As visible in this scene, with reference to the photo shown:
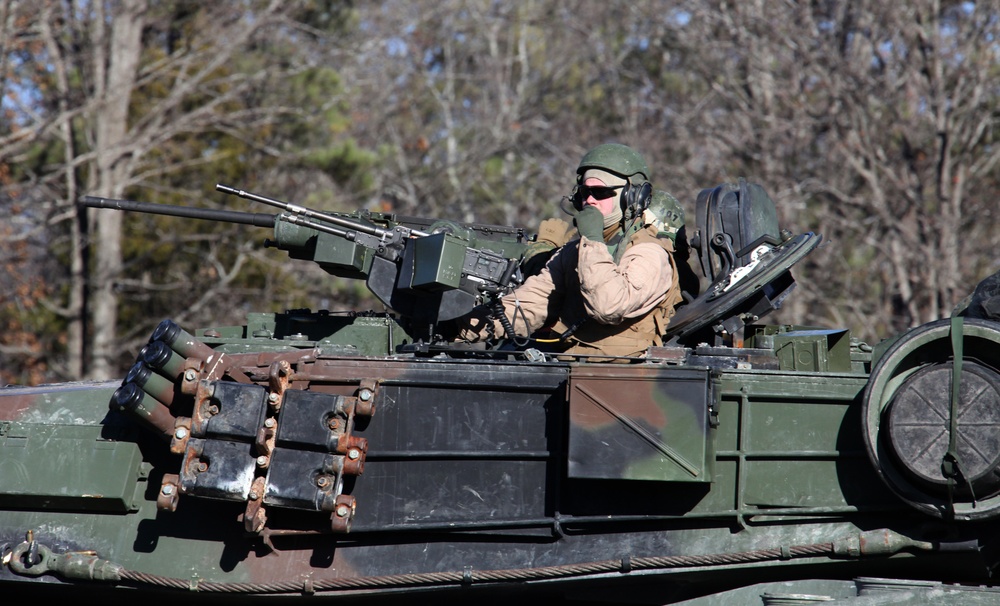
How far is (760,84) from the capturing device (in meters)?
16.3

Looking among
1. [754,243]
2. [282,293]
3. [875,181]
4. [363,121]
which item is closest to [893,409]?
[754,243]

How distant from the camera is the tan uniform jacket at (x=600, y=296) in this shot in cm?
592

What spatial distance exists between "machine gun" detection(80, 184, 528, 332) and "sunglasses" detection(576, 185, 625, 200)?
579 millimetres

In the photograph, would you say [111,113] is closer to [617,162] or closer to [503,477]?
[617,162]

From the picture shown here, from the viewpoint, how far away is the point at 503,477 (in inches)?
205

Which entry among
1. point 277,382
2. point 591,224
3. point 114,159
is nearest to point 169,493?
point 277,382

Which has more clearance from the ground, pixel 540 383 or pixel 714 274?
pixel 714 274

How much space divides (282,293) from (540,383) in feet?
41.8

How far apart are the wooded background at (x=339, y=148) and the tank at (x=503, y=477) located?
792cm

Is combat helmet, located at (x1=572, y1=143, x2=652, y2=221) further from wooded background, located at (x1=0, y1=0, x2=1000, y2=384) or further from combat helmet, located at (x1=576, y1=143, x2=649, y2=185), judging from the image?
wooded background, located at (x1=0, y1=0, x2=1000, y2=384)

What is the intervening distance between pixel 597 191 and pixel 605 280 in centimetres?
87

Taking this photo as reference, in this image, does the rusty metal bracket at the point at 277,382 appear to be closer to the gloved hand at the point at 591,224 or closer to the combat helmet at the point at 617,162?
the gloved hand at the point at 591,224

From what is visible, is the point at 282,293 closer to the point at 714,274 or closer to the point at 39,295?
the point at 39,295

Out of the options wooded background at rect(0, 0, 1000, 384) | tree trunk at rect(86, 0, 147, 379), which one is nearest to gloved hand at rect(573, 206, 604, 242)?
wooded background at rect(0, 0, 1000, 384)
